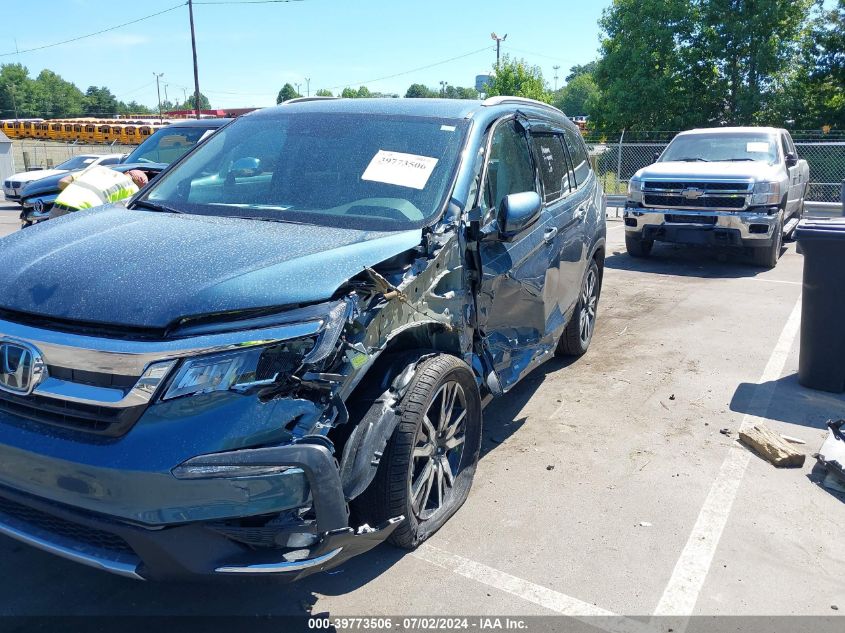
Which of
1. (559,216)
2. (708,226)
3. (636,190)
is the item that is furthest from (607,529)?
(636,190)

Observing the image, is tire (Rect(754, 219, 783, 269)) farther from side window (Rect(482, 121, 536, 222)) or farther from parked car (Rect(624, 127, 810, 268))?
side window (Rect(482, 121, 536, 222))

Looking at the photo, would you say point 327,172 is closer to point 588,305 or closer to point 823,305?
point 588,305

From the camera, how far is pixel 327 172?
381 centimetres

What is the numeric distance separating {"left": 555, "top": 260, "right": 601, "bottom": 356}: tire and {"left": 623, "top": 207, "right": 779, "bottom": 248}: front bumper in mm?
4509

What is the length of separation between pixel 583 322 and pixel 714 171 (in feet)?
17.8

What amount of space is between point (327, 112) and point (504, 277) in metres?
1.42

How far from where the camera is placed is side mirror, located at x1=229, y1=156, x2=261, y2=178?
4.02m

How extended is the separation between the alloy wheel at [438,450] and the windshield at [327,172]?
0.85m

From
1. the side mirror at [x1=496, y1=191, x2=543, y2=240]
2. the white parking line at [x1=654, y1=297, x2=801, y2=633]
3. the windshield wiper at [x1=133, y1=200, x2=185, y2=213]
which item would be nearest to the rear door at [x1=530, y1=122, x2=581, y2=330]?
the side mirror at [x1=496, y1=191, x2=543, y2=240]

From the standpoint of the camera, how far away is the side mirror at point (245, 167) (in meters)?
4.02

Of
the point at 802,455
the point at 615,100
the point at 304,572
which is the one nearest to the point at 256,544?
the point at 304,572

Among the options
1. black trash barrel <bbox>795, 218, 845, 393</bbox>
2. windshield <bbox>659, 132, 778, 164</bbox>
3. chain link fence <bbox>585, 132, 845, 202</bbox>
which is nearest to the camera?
black trash barrel <bbox>795, 218, 845, 393</bbox>

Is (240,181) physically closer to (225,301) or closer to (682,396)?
(225,301)

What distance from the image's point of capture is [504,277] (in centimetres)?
400
